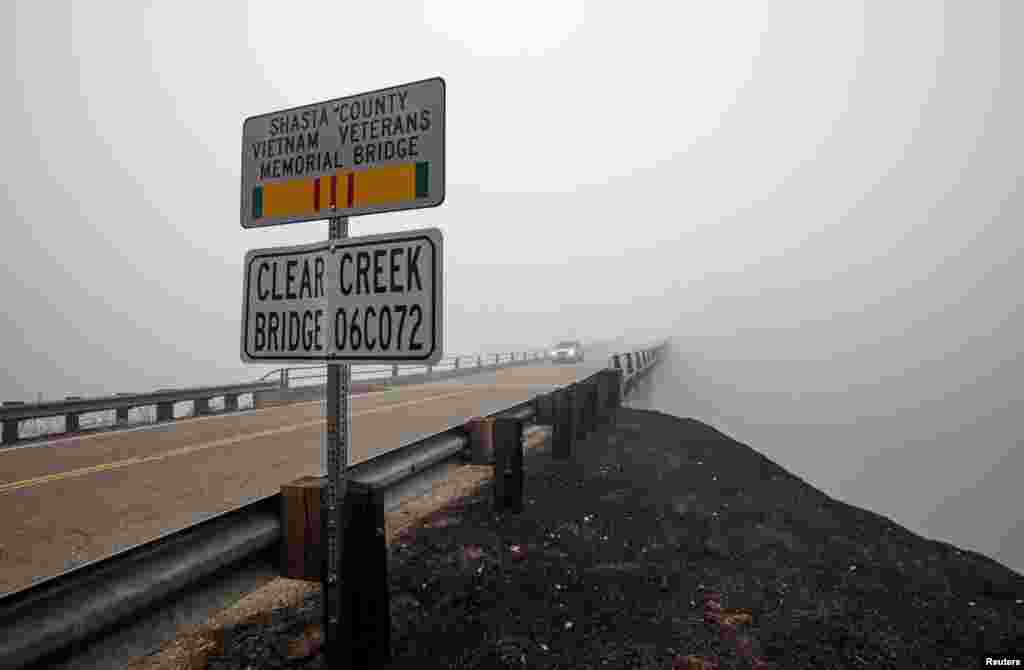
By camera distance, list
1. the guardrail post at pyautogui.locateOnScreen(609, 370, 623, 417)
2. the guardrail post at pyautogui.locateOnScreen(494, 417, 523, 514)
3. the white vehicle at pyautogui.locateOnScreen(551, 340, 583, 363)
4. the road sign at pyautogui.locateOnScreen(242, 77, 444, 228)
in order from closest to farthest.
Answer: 1. the road sign at pyautogui.locateOnScreen(242, 77, 444, 228)
2. the guardrail post at pyautogui.locateOnScreen(494, 417, 523, 514)
3. the guardrail post at pyautogui.locateOnScreen(609, 370, 623, 417)
4. the white vehicle at pyautogui.locateOnScreen(551, 340, 583, 363)

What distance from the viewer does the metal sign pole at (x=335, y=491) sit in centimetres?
272

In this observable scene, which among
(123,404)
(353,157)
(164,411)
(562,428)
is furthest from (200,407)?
(353,157)

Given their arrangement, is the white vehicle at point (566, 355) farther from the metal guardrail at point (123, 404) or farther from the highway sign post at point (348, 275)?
the highway sign post at point (348, 275)

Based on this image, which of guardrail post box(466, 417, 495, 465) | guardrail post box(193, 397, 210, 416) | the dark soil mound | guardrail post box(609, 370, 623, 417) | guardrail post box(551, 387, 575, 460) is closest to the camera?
the dark soil mound

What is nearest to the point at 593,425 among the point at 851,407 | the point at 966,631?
the point at 966,631

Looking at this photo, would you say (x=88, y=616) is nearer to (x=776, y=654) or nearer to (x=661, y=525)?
(x=776, y=654)

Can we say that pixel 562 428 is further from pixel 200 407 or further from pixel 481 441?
pixel 200 407

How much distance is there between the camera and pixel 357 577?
113 inches

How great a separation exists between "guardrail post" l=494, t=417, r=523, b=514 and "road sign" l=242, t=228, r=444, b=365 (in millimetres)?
2867

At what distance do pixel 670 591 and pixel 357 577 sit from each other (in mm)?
2832

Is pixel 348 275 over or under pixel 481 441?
over

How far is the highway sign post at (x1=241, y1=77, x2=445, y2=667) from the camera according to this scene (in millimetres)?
2680

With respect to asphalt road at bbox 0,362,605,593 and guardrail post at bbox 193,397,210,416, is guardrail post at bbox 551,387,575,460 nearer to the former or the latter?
asphalt road at bbox 0,362,605,593

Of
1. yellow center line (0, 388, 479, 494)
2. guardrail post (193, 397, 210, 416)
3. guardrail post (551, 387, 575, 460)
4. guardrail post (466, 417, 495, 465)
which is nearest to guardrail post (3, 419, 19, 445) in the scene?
yellow center line (0, 388, 479, 494)
